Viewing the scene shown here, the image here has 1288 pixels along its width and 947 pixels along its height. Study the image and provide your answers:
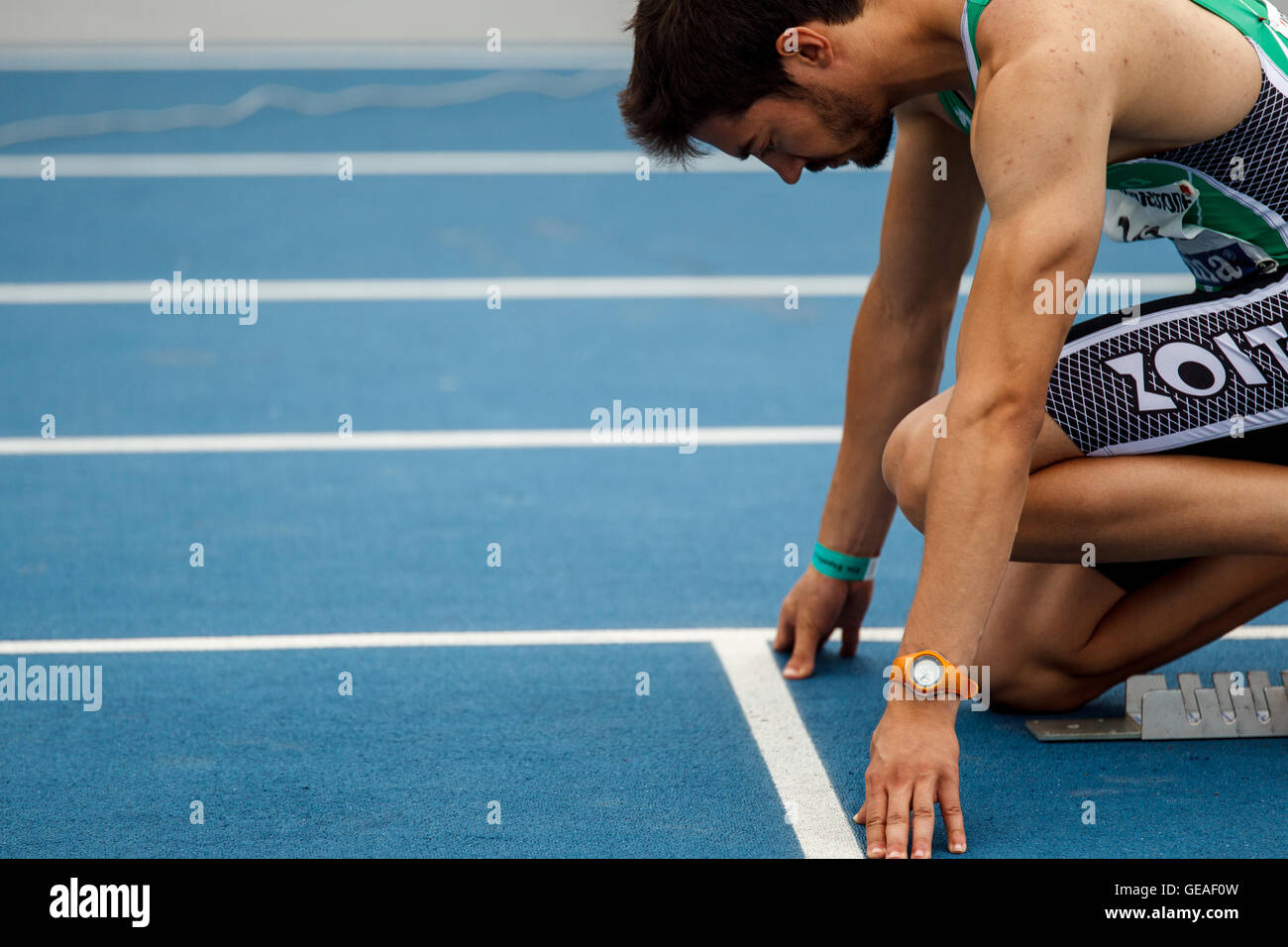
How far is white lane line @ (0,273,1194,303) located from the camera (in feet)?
20.8

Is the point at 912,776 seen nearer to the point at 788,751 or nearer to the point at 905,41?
the point at 788,751

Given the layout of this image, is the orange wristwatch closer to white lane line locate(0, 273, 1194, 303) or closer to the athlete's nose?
the athlete's nose

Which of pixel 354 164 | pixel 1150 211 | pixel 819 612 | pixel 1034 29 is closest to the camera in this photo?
pixel 1034 29

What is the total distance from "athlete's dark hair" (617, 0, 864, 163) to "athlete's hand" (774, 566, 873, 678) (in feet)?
3.47

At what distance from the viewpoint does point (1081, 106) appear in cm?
194

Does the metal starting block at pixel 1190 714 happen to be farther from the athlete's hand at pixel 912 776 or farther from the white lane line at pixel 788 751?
the athlete's hand at pixel 912 776

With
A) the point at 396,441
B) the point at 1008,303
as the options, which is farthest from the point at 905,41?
the point at 396,441

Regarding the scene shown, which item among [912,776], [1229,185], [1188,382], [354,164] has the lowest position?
[912,776]

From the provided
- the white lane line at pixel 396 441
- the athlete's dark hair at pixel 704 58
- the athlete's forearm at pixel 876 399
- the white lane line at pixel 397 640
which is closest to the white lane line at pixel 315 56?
the white lane line at pixel 396 441

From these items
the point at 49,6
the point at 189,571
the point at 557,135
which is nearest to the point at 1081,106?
the point at 189,571

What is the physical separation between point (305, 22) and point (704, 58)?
11.1m

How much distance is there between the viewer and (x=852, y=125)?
7.29ft

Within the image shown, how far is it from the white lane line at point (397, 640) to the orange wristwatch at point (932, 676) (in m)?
1.15

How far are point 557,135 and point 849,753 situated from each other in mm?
7953
